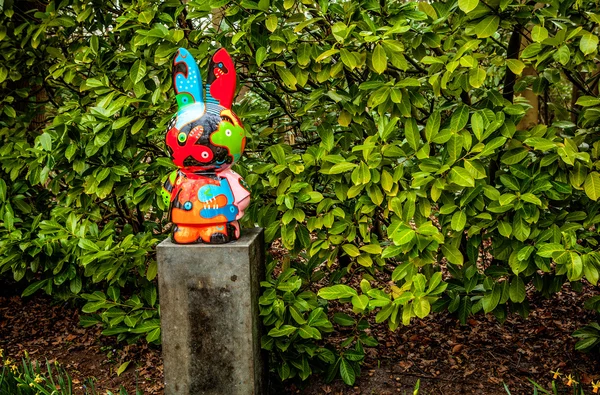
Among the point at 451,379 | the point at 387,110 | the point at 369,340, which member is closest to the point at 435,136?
the point at 387,110

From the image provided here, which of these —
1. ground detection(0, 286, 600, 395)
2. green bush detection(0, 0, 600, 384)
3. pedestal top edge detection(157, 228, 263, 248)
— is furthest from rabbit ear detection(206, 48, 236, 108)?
ground detection(0, 286, 600, 395)

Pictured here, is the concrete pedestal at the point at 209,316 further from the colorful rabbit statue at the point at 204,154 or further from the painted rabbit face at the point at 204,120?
the painted rabbit face at the point at 204,120

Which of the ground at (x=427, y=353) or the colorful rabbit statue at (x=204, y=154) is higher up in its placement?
the colorful rabbit statue at (x=204, y=154)

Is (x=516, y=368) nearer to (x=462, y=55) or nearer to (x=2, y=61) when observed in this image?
(x=462, y=55)

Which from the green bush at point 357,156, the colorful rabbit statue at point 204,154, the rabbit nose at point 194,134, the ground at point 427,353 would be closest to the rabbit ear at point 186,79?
the colorful rabbit statue at point 204,154

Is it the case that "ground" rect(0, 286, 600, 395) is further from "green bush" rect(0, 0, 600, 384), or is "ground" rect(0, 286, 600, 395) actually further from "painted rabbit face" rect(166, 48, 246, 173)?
"painted rabbit face" rect(166, 48, 246, 173)

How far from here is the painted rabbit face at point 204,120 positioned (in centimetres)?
257

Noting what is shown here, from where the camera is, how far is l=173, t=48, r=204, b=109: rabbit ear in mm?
Answer: 2607

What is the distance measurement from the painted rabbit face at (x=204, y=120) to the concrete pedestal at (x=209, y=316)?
0.45 m

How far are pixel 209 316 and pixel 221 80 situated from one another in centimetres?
119

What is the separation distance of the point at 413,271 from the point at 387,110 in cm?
83

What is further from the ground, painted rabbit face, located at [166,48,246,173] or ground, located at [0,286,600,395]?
painted rabbit face, located at [166,48,246,173]

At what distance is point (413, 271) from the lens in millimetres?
2768

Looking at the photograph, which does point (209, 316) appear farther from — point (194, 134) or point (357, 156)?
point (357, 156)
